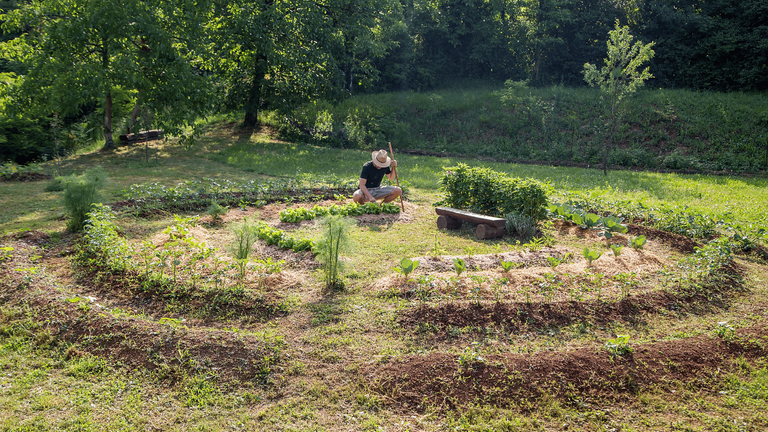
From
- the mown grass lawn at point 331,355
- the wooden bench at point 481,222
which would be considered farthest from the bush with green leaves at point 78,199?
the wooden bench at point 481,222

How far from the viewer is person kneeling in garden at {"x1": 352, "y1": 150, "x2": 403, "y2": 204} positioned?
8773 mm

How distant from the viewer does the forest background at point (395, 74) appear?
13430 mm

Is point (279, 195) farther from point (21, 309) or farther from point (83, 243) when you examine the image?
point (21, 309)

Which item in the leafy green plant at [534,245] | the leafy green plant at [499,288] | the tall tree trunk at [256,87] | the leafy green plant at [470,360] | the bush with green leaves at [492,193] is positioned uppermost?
the tall tree trunk at [256,87]

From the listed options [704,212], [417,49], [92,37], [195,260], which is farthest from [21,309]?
[417,49]

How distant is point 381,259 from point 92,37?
1214 centimetres

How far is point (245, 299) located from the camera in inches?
194

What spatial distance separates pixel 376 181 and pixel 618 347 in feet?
19.1

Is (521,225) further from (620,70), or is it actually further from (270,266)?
(620,70)

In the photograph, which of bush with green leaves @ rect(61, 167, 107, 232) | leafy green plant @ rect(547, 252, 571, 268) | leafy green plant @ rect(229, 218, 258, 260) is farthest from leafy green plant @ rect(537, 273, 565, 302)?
bush with green leaves @ rect(61, 167, 107, 232)

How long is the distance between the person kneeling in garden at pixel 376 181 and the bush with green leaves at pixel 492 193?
3.40ft

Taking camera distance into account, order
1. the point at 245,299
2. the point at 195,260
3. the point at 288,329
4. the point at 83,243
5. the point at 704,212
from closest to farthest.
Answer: the point at 288,329
the point at 245,299
the point at 195,260
the point at 83,243
the point at 704,212

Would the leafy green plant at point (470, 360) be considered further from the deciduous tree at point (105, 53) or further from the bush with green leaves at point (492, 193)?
the deciduous tree at point (105, 53)

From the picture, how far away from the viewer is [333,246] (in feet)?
17.4
